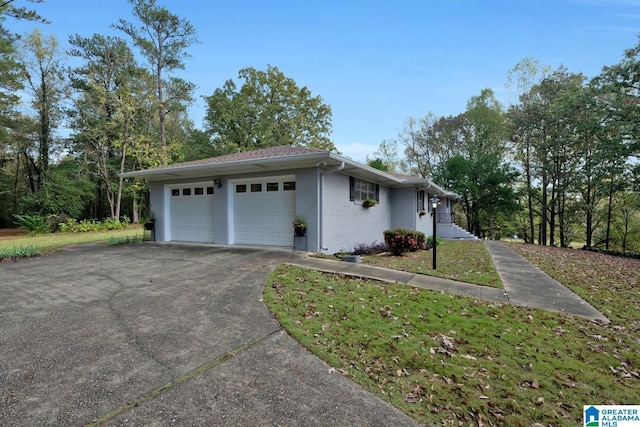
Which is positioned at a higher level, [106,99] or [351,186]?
[106,99]

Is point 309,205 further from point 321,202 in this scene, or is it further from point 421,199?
point 421,199

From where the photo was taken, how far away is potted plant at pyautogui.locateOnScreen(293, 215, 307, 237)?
8.09 m

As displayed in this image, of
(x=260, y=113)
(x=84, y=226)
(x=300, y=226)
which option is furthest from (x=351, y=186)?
(x=260, y=113)

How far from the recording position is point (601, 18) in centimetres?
895

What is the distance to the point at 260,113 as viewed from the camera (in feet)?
74.1

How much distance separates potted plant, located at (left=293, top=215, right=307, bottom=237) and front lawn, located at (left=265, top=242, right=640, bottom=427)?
11.0 ft

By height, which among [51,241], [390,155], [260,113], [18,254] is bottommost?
[51,241]

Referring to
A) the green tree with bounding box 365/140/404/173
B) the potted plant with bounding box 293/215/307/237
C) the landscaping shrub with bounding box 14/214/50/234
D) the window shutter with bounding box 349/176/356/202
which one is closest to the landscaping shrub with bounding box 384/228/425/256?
the window shutter with bounding box 349/176/356/202

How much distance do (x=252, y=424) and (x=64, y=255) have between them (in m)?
9.17

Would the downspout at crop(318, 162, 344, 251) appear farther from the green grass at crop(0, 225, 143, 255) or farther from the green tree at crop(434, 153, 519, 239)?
the green tree at crop(434, 153, 519, 239)

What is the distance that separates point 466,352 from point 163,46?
2422 centimetres

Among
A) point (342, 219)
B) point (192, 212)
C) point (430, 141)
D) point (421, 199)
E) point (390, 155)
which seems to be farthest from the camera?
point (390, 155)

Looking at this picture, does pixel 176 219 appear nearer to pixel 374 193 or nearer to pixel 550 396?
pixel 374 193

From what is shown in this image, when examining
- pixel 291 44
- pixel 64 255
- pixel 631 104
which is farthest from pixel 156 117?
pixel 631 104
